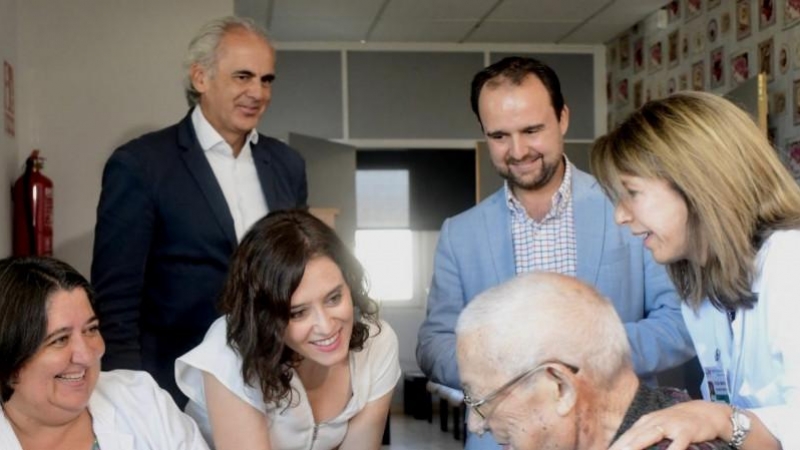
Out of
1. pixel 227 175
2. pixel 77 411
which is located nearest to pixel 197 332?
pixel 227 175

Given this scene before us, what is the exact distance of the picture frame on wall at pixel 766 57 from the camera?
5.67 metres

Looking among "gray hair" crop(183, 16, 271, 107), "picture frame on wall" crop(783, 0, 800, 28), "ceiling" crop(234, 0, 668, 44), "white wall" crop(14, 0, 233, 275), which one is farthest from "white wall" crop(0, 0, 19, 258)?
"picture frame on wall" crop(783, 0, 800, 28)

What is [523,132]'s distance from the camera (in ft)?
7.33

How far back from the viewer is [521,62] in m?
2.33

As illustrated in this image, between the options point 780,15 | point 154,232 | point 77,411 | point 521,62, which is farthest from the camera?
point 780,15

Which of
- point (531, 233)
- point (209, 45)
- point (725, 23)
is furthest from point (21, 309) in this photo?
point (725, 23)

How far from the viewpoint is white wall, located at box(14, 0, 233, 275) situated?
167 inches

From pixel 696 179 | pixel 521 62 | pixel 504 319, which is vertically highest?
pixel 521 62

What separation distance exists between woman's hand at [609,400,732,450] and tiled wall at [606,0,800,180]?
3108 millimetres

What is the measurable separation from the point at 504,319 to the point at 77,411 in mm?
929

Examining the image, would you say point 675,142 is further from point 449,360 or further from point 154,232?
point 154,232

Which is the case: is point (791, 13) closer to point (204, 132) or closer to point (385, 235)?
point (204, 132)

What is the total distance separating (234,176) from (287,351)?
0.58 m

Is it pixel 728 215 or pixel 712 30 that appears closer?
pixel 728 215
